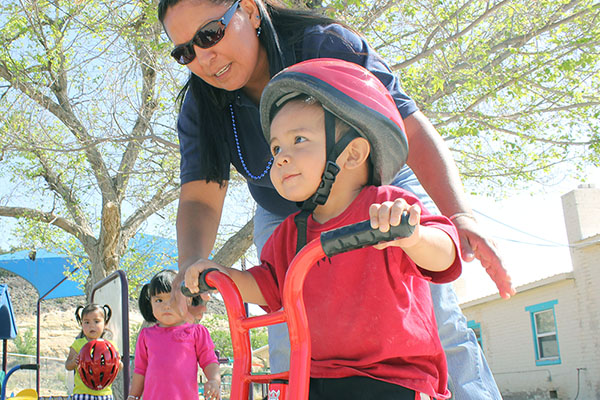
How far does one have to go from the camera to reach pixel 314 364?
67.7 inches

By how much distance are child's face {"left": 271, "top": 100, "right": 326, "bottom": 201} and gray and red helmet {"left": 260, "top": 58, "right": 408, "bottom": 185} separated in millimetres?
61

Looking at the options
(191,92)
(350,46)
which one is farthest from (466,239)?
(191,92)

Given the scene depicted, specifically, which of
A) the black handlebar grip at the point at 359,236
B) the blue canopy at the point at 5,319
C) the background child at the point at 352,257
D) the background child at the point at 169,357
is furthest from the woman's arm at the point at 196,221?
the blue canopy at the point at 5,319

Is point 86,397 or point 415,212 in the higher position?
point 415,212

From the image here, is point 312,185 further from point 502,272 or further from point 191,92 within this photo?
point 191,92

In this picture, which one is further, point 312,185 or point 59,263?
point 59,263

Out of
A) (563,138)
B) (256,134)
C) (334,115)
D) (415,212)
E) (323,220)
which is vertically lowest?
(415,212)

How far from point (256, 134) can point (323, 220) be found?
861 mm

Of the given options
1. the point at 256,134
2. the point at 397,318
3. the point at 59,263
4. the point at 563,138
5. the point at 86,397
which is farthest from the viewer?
the point at 59,263

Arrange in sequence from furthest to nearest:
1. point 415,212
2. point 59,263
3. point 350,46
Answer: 1. point 59,263
2. point 350,46
3. point 415,212

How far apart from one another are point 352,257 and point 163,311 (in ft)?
11.8

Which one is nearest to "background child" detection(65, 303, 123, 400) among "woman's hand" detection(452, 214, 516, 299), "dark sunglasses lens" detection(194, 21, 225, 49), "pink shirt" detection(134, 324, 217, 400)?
"pink shirt" detection(134, 324, 217, 400)

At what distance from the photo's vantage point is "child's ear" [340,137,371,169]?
1.82m

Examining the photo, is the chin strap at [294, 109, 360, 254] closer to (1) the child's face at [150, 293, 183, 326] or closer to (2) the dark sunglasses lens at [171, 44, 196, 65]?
(2) the dark sunglasses lens at [171, 44, 196, 65]
